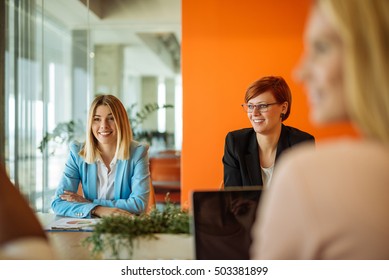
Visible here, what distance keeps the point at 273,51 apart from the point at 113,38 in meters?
3.62

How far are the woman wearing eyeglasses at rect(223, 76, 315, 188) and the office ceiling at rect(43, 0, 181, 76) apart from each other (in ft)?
6.09

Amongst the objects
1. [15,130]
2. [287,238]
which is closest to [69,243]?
[287,238]

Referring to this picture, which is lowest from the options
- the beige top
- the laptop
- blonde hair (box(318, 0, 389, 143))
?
the laptop

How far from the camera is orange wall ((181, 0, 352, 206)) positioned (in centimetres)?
275

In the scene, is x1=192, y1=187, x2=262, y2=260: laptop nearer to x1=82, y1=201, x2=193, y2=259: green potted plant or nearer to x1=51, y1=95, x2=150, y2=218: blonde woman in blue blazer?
x1=82, y1=201, x2=193, y2=259: green potted plant

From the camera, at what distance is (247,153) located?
200 cm

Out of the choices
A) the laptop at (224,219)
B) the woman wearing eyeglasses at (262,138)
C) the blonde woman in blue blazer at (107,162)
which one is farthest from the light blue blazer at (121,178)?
the laptop at (224,219)

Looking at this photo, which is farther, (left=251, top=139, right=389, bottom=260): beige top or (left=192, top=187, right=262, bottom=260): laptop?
(left=192, top=187, right=262, bottom=260): laptop

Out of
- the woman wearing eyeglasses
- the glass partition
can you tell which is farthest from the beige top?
the glass partition

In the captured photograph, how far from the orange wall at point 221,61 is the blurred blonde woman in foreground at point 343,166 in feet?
6.49

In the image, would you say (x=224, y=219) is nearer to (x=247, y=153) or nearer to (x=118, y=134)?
(x=247, y=153)

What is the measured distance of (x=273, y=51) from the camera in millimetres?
2816

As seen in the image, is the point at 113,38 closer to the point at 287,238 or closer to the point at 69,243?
the point at 69,243

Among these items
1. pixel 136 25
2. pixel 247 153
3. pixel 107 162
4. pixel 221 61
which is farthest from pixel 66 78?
pixel 247 153
